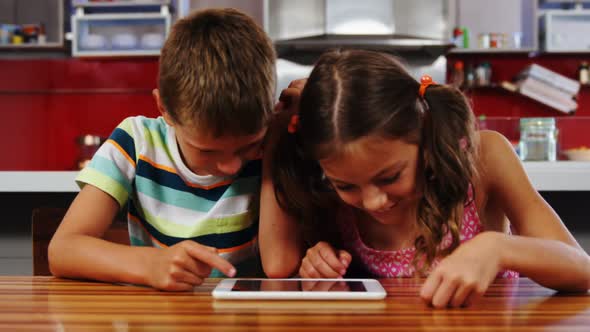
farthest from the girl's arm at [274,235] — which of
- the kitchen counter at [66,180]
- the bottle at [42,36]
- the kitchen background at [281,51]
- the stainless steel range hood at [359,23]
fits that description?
the bottle at [42,36]

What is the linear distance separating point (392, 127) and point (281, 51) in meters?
2.60

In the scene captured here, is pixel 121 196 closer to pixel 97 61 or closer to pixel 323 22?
pixel 323 22

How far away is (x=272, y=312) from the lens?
621mm

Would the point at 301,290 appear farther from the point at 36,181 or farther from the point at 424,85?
the point at 36,181

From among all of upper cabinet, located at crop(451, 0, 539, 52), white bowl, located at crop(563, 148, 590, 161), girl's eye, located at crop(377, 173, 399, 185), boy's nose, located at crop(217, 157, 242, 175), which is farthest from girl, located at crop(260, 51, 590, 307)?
upper cabinet, located at crop(451, 0, 539, 52)

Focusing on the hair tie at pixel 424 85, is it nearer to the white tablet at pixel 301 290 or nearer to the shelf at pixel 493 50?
the white tablet at pixel 301 290

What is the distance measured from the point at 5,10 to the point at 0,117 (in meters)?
0.62

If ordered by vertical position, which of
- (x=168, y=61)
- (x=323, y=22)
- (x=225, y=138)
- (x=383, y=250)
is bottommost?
(x=383, y=250)

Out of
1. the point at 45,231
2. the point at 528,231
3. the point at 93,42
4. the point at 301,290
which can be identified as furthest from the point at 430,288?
the point at 93,42

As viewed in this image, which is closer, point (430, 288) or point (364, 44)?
point (430, 288)

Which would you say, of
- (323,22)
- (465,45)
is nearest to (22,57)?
(323,22)

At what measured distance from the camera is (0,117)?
3.89 metres

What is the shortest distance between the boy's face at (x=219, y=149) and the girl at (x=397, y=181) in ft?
0.24

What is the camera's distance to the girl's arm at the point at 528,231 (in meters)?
→ 0.76
